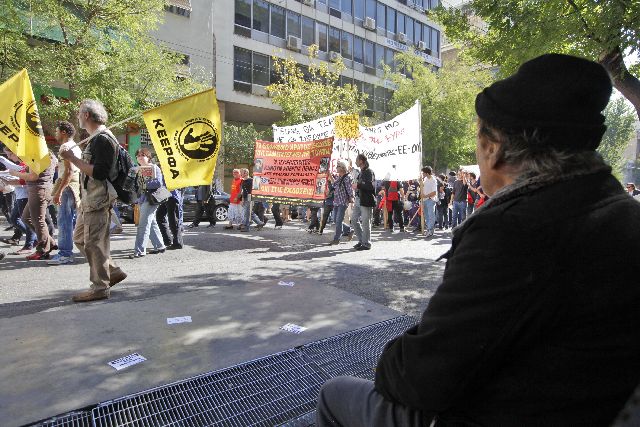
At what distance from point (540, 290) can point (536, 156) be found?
0.39 meters

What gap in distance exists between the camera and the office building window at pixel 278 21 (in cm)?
2848

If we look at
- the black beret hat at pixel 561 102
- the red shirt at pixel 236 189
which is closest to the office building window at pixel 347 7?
the red shirt at pixel 236 189

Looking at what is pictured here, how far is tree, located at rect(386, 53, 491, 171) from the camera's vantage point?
98.3ft

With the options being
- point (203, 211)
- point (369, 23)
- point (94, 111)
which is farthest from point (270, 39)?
point (94, 111)

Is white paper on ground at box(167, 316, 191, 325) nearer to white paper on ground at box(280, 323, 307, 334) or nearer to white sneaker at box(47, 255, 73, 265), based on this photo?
white paper on ground at box(280, 323, 307, 334)

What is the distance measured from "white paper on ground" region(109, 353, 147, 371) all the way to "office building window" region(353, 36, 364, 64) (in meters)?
33.7

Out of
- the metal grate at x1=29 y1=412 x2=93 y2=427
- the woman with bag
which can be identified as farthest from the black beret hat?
the woman with bag

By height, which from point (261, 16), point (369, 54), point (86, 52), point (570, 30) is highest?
point (369, 54)

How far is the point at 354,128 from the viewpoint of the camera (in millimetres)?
11352

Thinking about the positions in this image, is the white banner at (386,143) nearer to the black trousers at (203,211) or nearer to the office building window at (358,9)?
the black trousers at (203,211)

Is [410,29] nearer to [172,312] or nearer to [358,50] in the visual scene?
[358,50]

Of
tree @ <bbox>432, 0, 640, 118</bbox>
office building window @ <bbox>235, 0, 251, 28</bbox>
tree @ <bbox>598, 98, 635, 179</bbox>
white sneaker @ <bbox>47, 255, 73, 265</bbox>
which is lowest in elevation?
white sneaker @ <bbox>47, 255, 73, 265</bbox>

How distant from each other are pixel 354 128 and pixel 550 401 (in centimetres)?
1067

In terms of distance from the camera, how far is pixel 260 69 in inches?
1099
